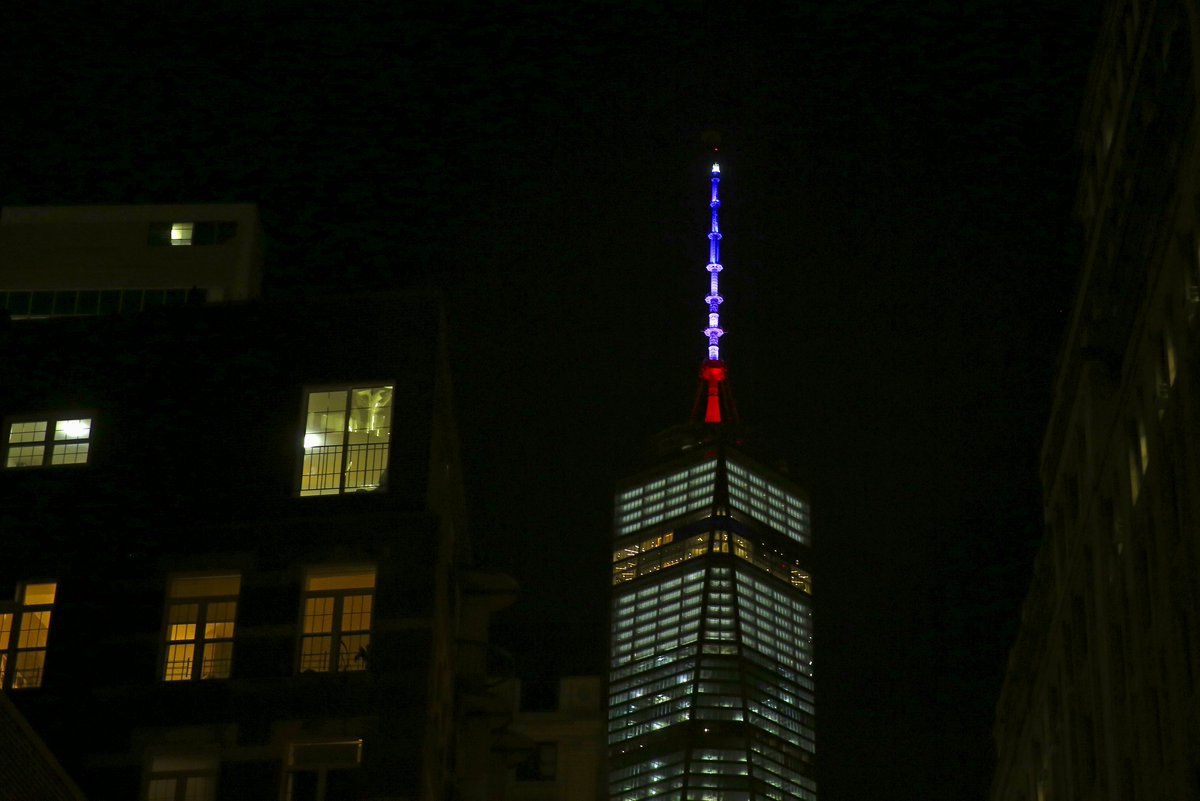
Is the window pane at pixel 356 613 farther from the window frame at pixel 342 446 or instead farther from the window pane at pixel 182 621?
the window pane at pixel 182 621

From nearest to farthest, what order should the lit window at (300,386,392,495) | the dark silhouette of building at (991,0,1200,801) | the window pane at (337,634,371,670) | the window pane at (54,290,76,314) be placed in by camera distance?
the window pane at (337,634,371,670), the lit window at (300,386,392,495), the dark silhouette of building at (991,0,1200,801), the window pane at (54,290,76,314)

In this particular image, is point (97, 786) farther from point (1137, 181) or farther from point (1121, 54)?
point (1121, 54)

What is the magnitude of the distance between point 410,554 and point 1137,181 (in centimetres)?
3159

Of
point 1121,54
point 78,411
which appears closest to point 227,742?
point 78,411

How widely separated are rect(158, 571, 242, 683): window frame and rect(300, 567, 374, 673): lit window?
1.70 meters

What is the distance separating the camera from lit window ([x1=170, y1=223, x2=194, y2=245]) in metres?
70.1

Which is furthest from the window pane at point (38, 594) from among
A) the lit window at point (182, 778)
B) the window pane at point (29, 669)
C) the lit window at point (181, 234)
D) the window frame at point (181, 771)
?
the lit window at point (181, 234)

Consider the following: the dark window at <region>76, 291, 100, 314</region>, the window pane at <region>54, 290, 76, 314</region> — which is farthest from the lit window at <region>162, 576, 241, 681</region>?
the window pane at <region>54, 290, 76, 314</region>

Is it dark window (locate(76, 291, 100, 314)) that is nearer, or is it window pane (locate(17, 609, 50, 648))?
window pane (locate(17, 609, 50, 648))

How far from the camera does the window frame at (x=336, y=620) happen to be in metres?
45.3

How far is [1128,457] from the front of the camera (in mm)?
70312

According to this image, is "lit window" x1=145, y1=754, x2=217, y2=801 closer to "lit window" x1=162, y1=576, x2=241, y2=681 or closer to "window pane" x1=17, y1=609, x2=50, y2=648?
"lit window" x1=162, y1=576, x2=241, y2=681

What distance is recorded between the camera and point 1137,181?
66000mm

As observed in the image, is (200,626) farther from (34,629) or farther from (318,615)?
(34,629)
